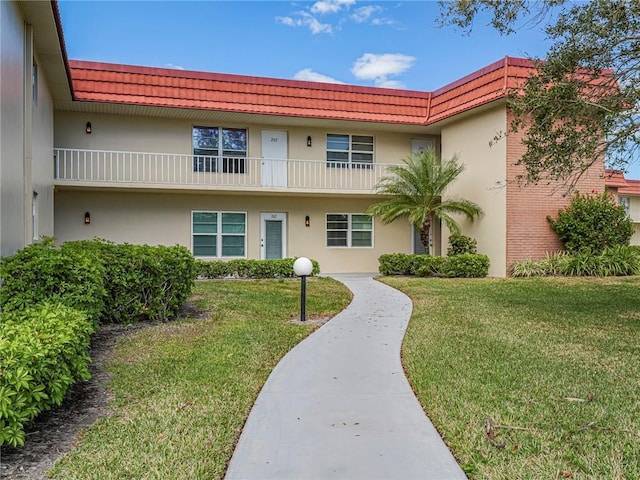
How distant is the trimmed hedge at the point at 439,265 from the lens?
1532cm

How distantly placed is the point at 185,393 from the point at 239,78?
13679mm

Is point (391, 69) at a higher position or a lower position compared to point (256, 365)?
higher

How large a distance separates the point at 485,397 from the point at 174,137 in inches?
576

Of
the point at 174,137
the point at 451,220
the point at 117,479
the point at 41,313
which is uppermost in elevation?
the point at 174,137

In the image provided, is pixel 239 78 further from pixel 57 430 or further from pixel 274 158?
pixel 57 430

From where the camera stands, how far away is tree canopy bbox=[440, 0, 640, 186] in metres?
7.82

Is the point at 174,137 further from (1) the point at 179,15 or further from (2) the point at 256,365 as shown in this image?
(2) the point at 256,365

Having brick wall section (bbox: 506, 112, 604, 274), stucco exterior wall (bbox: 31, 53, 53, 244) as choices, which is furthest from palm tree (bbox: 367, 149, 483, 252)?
stucco exterior wall (bbox: 31, 53, 53, 244)

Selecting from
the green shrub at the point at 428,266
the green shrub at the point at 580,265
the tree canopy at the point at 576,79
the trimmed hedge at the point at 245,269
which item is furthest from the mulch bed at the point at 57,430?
the green shrub at the point at 580,265

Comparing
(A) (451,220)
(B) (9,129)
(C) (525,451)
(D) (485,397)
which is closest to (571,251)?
(A) (451,220)

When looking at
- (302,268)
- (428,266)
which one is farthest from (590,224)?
(302,268)

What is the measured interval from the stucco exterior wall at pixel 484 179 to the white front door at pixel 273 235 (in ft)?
18.6

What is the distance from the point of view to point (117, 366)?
19.7 ft

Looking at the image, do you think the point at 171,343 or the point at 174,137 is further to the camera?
the point at 174,137
